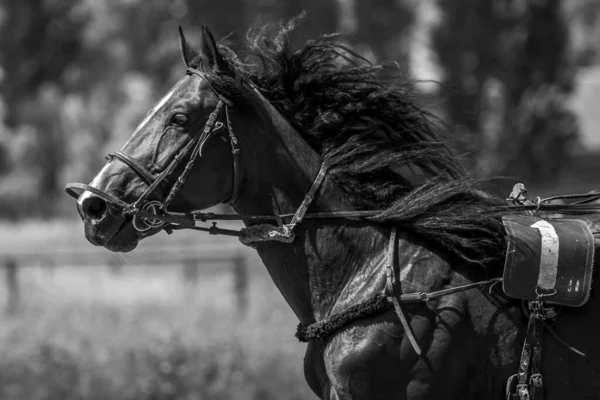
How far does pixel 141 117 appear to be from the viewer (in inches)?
1007

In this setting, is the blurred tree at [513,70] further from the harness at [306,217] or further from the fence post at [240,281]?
the harness at [306,217]

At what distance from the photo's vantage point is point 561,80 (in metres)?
22.8

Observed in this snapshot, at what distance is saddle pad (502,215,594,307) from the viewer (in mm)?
3359

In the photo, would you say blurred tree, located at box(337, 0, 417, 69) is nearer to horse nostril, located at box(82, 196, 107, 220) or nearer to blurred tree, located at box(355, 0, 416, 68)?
blurred tree, located at box(355, 0, 416, 68)

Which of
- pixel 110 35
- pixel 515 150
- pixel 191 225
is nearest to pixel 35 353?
pixel 191 225

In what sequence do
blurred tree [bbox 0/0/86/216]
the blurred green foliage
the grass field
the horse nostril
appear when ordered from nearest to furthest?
1. the horse nostril
2. the grass field
3. the blurred green foliage
4. blurred tree [bbox 0/0/86/216]

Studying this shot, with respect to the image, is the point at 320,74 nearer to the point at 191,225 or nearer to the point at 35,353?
the point at 191,225

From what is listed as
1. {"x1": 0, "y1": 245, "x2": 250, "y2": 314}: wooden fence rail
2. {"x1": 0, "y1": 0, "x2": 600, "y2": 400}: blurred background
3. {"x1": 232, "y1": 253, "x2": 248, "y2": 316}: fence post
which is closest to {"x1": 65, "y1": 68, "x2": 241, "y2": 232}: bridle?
{"x1": 0, "y1": 0, "x2": 600, "y2": 400}: blurred background

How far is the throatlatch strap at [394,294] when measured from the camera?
11.0 ft

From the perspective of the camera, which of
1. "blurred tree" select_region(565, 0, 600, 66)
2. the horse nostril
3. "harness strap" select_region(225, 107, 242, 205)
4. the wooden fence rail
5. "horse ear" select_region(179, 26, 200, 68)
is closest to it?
the horse nostril

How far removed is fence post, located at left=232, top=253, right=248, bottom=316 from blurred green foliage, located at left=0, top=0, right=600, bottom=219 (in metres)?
4.27

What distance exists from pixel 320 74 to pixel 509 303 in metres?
1.35

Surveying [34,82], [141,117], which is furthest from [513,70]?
[34,82]

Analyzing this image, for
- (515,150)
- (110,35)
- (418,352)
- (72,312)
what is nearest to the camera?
(418,352)
